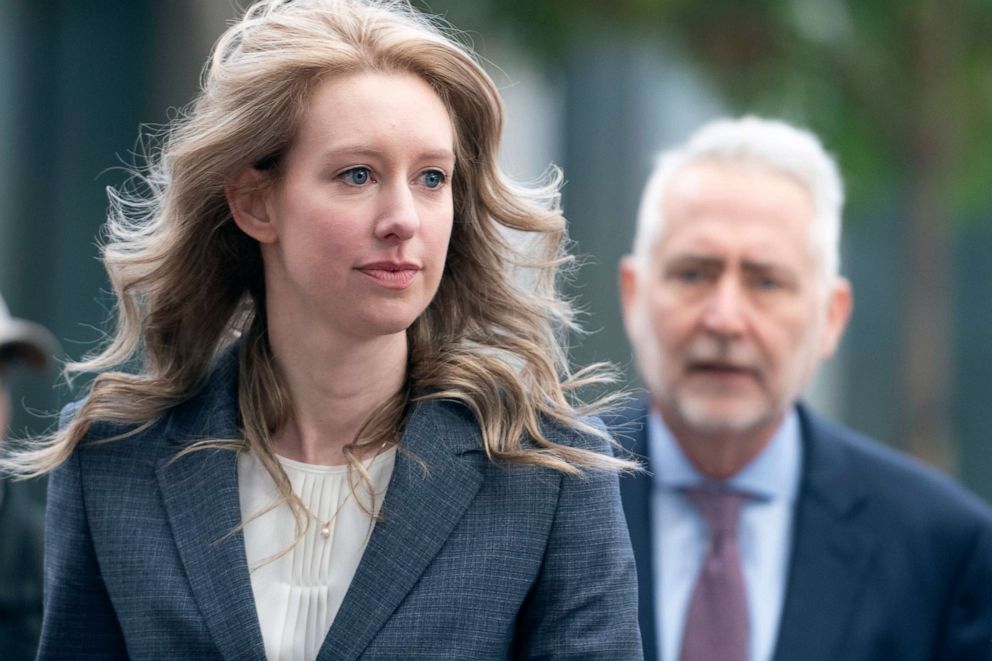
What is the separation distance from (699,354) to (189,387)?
5.79ft

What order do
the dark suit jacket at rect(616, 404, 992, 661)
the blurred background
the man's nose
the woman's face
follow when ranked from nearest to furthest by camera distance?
the woman's face
the dark suit jacket at rect(616, 404, 992, 661)
the man's nose
the blurred background

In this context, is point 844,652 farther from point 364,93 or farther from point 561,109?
point 561,109

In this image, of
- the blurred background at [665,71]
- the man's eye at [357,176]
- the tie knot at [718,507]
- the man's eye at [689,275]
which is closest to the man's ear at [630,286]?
the man's eye at [689,275]

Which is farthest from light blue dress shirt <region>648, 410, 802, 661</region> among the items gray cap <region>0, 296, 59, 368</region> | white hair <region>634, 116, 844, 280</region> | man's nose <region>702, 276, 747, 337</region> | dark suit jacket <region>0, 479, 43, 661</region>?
gray cap <region>0, 296, 59, 368</region>

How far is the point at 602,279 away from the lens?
14797 millimetres

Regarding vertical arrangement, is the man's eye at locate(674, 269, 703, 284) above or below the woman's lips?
above

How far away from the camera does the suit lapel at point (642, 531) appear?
4242 mm

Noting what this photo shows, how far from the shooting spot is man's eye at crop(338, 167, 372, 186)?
9.41 ft

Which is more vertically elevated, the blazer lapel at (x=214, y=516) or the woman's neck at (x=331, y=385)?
the woman's neck at (x=331, y=385)

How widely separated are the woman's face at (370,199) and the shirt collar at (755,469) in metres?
1.73

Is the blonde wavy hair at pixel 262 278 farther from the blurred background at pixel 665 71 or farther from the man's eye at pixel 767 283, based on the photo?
the blurred background at pixel 665 71

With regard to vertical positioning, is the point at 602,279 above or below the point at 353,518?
above

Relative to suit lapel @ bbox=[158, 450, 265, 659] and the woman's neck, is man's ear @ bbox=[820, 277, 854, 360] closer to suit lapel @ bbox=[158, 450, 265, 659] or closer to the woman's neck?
the woman's neck

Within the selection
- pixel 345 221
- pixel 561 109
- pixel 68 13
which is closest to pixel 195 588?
pixel 345 221
